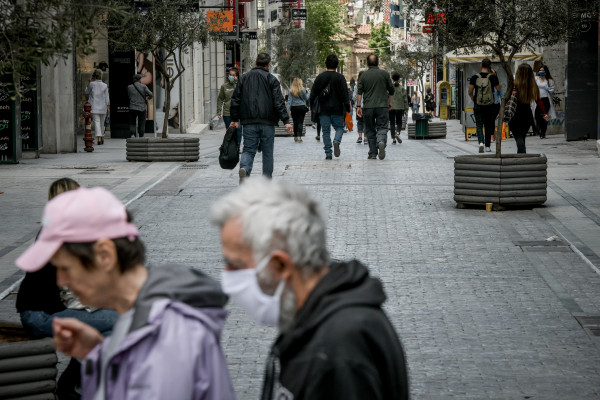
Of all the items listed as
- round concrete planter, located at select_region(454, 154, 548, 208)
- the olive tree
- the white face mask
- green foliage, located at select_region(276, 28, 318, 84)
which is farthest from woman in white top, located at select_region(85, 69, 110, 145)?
green foliage, located at select_region(276, 28, 318, 84)

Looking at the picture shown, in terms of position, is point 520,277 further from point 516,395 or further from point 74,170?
point 74,170

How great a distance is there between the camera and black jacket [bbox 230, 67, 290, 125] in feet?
48.8

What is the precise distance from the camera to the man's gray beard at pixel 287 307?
2.46m

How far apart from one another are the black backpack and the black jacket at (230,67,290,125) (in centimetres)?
24

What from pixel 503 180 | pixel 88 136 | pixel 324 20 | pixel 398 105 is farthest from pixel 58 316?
pixel 324 20

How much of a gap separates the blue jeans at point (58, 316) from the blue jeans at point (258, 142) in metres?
9.29

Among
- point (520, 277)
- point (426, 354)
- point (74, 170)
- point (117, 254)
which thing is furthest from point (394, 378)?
point (74, 170)

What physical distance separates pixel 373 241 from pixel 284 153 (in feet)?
42.2

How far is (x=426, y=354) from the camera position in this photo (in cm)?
660

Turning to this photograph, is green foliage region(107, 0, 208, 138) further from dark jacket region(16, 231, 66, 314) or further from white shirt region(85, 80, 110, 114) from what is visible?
dark jacket region(16, 231, 66, 314)

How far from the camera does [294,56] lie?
61.6m

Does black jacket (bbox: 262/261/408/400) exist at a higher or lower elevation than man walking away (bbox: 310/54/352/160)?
lower

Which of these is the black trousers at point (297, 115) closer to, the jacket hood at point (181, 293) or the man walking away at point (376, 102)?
the man walking away at point (376, 102)

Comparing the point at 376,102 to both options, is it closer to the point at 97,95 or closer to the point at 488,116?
the point at 488,116
